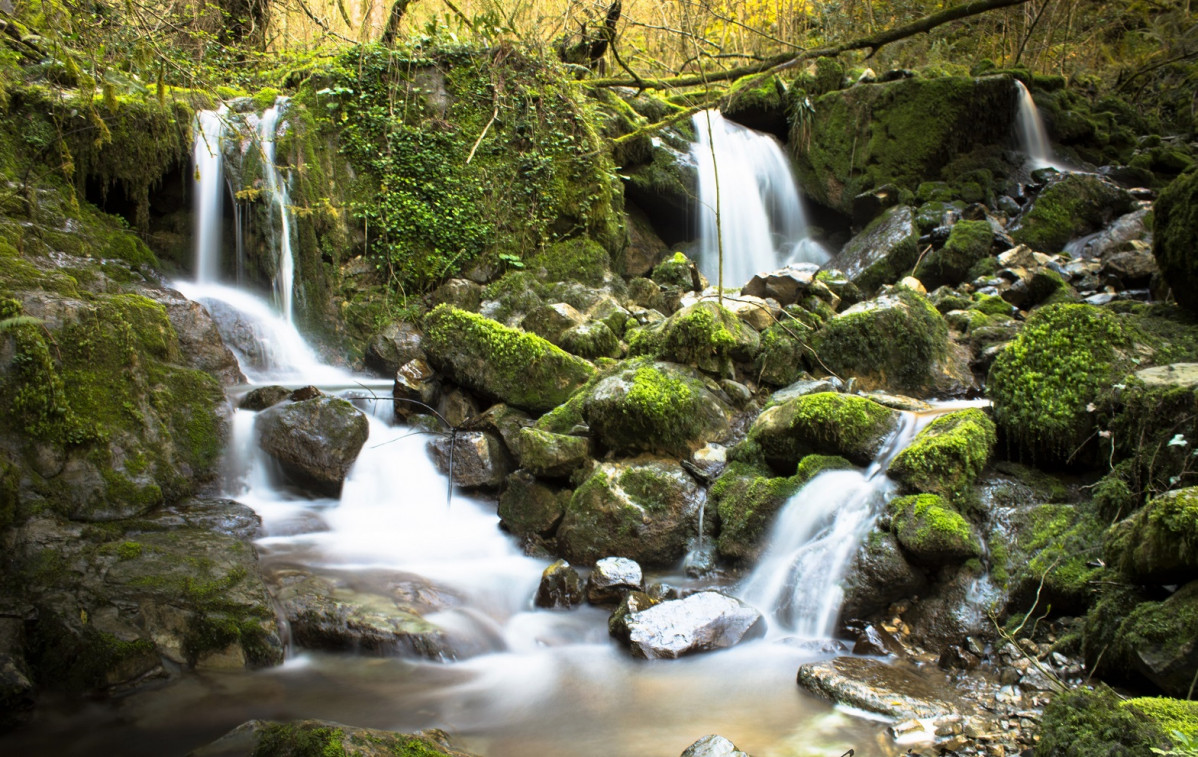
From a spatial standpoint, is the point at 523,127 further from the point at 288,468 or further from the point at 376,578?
the point at 376,578

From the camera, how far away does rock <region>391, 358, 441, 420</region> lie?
23.8ft

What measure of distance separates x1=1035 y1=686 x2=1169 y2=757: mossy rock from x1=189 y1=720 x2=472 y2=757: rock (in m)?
2.32

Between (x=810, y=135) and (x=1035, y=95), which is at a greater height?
(x=1035, y=95)

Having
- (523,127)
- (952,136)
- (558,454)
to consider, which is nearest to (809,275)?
(558,454)

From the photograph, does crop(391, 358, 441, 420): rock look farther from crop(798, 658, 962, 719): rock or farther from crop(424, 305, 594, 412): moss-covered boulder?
crop(798, 658, 962, 719): rock

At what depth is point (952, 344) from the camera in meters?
7.17

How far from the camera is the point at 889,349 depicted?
6.70 meters

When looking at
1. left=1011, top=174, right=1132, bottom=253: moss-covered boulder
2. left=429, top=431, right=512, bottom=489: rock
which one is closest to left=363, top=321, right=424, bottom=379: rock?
left=429, top=431, right=512, bottom=489: rock

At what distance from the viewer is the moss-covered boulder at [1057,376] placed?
4.55 meters

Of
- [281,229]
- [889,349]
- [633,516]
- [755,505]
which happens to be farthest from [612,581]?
[281,229]

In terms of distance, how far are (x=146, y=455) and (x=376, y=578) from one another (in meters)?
2.11

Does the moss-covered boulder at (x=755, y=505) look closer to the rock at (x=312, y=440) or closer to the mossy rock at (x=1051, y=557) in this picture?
the mossy rock at (x=1051, y=557)

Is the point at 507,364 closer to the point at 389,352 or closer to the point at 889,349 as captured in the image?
the point at 389,352

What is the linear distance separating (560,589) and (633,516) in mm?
801
